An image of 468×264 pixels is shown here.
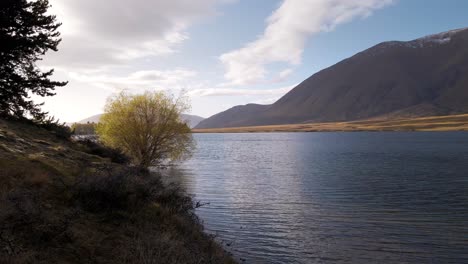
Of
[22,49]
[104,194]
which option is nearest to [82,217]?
[104,194]

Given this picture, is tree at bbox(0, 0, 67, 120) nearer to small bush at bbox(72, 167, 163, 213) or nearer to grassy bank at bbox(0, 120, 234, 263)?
grassy bank at bbox(0, 120, 234, 263)

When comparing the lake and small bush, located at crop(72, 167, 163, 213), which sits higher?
small bush, located at crop(72, 167, 163, 213)

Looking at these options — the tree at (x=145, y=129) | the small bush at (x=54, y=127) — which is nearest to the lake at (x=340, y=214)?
the tree at (x=145, y=129)

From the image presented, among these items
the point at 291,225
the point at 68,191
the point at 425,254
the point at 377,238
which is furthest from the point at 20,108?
the point at 425,254

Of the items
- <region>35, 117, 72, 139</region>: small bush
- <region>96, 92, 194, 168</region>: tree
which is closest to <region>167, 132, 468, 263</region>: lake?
<region>96, 92, 194, 168</region>: tree

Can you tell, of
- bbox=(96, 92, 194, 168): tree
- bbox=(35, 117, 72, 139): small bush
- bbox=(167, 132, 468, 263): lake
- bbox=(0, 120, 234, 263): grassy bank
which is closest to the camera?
bbox=(0, 120, 234, 263): grassy bank

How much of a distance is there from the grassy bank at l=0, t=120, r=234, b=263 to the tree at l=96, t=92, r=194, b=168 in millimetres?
23506

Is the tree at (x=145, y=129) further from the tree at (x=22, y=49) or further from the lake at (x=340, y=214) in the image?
the tree at (x=22, y=49)

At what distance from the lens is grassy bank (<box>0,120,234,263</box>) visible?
31.7 ft

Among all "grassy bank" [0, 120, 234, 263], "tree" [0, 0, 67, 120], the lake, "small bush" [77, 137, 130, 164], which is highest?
"tree" [0, 0, 67, 120]

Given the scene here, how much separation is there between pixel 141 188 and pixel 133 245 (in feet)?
16.4

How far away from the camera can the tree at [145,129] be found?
4434cm

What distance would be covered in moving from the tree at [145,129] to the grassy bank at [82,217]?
2351 centimetres

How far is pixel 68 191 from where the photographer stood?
14.0 metres
